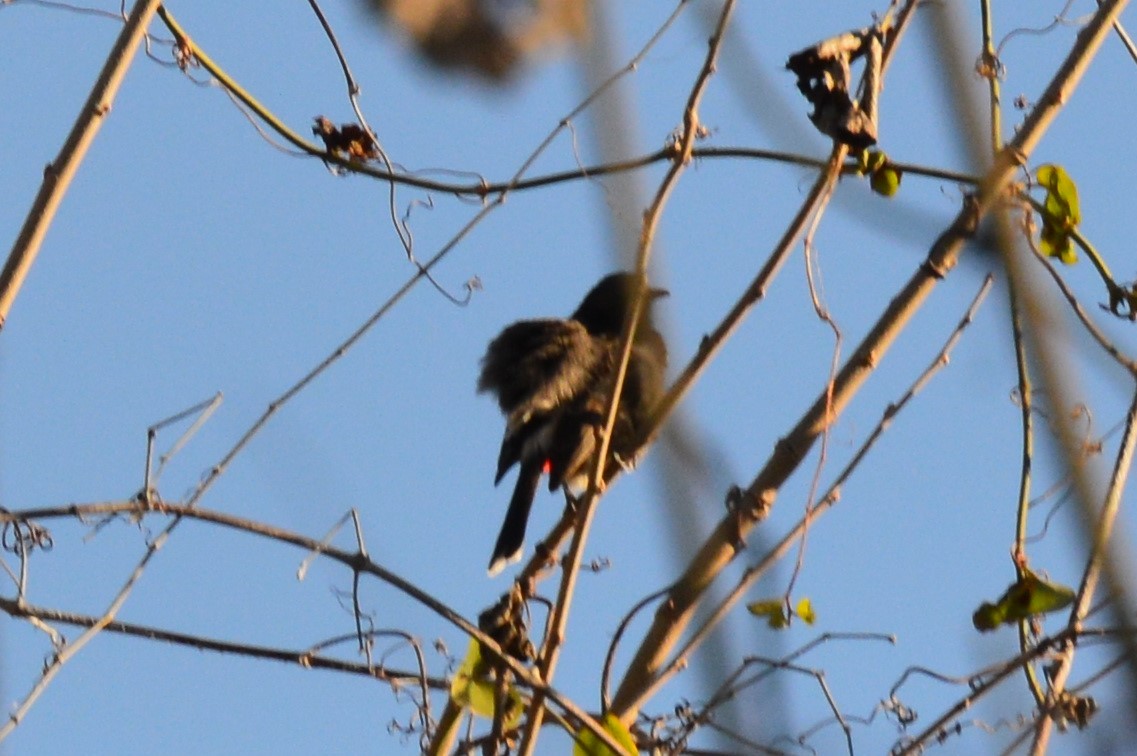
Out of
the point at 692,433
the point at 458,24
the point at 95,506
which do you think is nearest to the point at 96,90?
the point at 95,506

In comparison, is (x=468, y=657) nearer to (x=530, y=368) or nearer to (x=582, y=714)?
(x=582, y=714)

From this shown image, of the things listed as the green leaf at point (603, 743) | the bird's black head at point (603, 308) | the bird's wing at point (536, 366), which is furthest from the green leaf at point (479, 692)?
the bird's black head at point (603, 308)

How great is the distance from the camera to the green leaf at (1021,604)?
145 inches

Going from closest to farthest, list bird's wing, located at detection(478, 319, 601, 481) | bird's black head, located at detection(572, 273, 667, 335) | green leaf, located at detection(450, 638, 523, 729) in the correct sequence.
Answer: green leaf, located at detection(450, 638, 523, 729), bird's wing, located at detection(478, 319, 601, 481), bird's black head, located at detection(572, 273, 667, 335)

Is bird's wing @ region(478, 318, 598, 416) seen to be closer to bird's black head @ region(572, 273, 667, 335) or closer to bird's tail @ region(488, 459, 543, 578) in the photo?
bird's tail @ region(488, 459, 543, 578)

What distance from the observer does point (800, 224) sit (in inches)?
128

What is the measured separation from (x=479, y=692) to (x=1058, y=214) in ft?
5.85

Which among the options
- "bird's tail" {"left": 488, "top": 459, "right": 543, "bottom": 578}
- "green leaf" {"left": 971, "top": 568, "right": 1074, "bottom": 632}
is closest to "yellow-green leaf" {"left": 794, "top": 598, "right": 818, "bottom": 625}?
"green leaf" {"left": 971, "top": 568, "right": 1074, "bottom": 632}

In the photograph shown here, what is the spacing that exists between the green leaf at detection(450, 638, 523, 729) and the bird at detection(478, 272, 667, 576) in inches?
95.0

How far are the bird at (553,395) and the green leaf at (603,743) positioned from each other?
262 cm

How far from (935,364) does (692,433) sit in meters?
1.49

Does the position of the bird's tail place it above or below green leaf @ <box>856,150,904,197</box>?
above

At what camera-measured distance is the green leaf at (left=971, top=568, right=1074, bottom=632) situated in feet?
12.1

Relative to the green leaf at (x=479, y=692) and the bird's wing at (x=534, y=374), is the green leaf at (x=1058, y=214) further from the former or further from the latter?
the bird's wing at (x=534, y=374)
